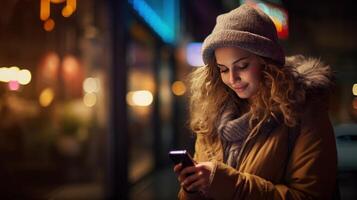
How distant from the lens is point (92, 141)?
22.4ft

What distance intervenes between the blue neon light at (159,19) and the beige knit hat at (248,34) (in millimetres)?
4857

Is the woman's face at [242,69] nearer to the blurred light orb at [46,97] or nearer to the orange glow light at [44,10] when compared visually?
the orange glow light at [44,10]

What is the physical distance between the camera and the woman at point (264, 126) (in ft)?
5.24

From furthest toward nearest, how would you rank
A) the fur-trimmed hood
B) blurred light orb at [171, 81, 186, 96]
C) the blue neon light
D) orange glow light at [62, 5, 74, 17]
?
1. blurred light orb at [171, 81, 186, 96]
2. the blue neon light
3. orange glow light at [62, 5, 74, 17]
4. the fur-trimmed hood

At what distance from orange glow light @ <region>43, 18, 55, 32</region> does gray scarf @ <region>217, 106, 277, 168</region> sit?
192 inches

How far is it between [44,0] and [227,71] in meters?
4.54

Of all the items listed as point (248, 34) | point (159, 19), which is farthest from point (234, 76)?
point (159, 19)

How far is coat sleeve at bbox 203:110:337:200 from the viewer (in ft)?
5.19

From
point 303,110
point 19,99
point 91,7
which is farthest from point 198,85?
point 91,7

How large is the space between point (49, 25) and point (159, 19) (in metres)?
2.66

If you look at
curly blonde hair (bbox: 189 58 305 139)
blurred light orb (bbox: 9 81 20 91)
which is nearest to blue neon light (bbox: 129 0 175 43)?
blurred light orb (bbox: 9 81 20 91)

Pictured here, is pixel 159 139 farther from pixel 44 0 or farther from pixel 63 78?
pixel 44 0

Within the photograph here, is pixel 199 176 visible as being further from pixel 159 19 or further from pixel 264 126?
pixel 159 19

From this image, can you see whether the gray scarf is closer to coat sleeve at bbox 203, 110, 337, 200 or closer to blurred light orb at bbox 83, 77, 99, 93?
coat sleeve at bbox 203, 110, 337, 200
